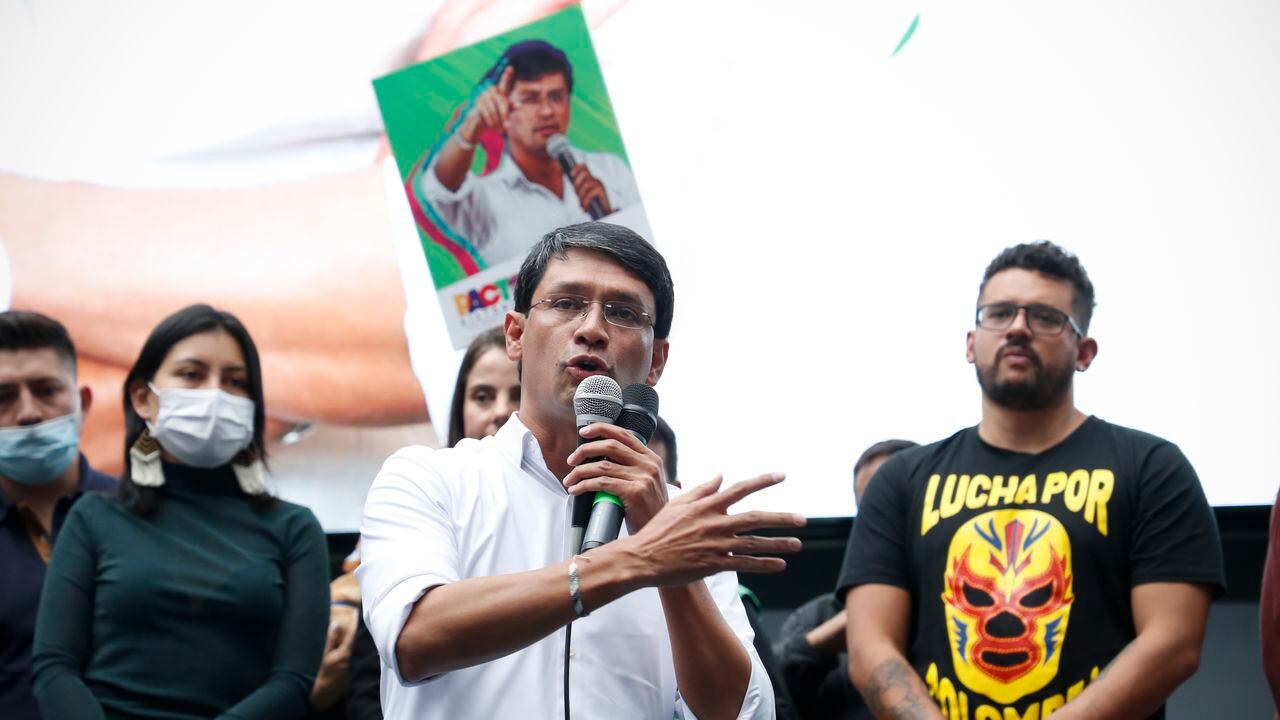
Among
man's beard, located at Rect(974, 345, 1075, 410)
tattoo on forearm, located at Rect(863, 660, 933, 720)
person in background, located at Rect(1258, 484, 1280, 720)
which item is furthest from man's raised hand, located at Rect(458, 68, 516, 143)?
person in background, located at Rect(1258, 484, 1280, 720)

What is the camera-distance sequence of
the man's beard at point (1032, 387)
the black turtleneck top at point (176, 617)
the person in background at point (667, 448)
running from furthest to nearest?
the person in background at point (667, 448) < the man's beard at point (1032, 387) < the black turtleneck top at point (176, 617)

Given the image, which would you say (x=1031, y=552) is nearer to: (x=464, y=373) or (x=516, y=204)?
(x=464, y=373)

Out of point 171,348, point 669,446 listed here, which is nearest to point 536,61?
point 669,446

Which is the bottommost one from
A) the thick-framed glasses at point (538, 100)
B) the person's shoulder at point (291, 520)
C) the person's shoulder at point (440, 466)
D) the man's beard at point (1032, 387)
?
the man's beard at point (1032, 387)

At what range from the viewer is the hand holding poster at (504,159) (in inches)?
141

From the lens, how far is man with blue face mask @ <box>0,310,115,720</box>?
2799 mm

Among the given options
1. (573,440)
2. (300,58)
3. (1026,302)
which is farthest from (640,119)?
(573,440)

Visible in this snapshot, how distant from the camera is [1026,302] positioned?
2.45 metres

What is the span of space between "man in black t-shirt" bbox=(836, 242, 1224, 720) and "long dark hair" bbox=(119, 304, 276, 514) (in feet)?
4.69

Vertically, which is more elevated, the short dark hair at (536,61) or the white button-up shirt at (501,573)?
the short dark hair at (536,61)

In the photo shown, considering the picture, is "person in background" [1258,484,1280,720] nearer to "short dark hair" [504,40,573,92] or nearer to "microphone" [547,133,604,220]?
"microphone" [547,133,604,220]

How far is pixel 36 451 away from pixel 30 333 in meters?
0.31

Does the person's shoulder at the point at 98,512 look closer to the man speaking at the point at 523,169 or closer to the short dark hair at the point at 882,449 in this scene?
the man speaking at the point at 523,169

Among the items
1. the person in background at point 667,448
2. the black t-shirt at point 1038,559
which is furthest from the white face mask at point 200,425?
the black t-shirt at point 1038,559
